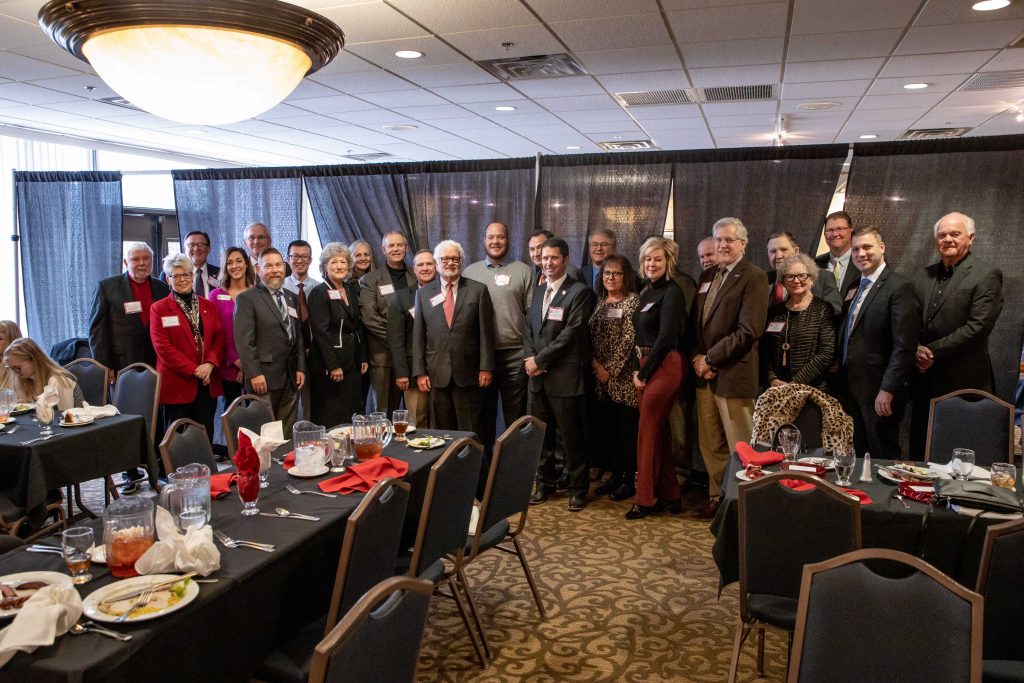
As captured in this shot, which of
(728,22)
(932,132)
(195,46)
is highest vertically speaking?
(932,132)

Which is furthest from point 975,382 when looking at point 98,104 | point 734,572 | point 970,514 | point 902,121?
point 98,104

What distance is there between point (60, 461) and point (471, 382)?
232 cm

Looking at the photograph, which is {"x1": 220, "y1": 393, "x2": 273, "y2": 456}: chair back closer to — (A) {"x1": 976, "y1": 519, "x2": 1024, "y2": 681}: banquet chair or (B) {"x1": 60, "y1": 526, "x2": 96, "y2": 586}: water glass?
(B) {"x1": 60, "y1": 526, "x2": 96, "y2": 586}: water glass

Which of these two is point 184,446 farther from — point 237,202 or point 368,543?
point 237,202

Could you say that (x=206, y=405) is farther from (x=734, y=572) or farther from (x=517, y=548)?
(x=734, y=572)

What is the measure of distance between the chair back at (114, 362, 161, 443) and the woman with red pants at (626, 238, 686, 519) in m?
2.92

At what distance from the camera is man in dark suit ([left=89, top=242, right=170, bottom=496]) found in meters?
5.26

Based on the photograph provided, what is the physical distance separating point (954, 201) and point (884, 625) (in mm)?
4025

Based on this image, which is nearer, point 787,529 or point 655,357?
point 787,529

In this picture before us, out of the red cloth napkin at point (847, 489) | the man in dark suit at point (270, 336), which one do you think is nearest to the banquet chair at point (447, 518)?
the red cloth napkin at point (847, 489)

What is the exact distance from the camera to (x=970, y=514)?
2430 millimetres

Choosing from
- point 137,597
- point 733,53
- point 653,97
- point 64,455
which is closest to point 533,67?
point 733,53

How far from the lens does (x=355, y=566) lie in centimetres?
196

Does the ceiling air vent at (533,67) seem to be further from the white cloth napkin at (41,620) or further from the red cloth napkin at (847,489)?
the white cloth napkin at (41,620)
